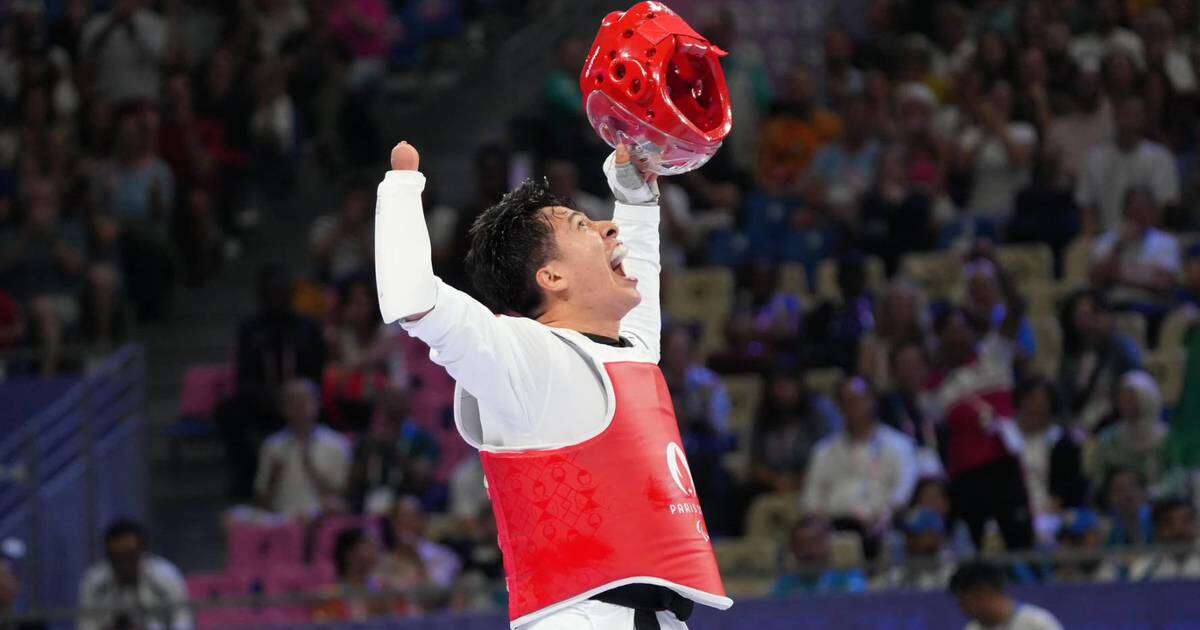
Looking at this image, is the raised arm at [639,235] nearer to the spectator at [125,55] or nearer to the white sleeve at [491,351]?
the white sleeve at [491,351]

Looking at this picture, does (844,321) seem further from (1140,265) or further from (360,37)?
(360,37)

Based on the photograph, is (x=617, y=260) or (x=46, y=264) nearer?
(x=617, y=260)

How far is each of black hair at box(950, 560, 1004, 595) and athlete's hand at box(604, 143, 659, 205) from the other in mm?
3145

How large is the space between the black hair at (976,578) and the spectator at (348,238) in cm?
538

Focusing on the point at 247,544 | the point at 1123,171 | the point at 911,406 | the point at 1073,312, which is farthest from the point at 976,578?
the point at 1123,171

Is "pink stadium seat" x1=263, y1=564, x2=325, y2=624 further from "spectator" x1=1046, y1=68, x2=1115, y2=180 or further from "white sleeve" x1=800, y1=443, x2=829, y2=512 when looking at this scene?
"spectator" x1=1046, y1=68, x2=1115, y2=180

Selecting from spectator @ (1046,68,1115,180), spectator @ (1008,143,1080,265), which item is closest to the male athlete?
spectator @ (1008,143,1080,265)

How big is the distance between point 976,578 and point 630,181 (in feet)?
10.7

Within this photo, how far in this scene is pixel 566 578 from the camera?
4.41m

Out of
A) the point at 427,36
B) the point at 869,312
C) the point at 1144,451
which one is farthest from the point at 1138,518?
the point at 427,36

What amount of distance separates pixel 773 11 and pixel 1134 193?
14.2 feet

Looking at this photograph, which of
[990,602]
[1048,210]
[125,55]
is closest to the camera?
[990,602]

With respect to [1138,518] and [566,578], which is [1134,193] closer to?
[1138,518]

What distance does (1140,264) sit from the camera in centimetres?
1078
